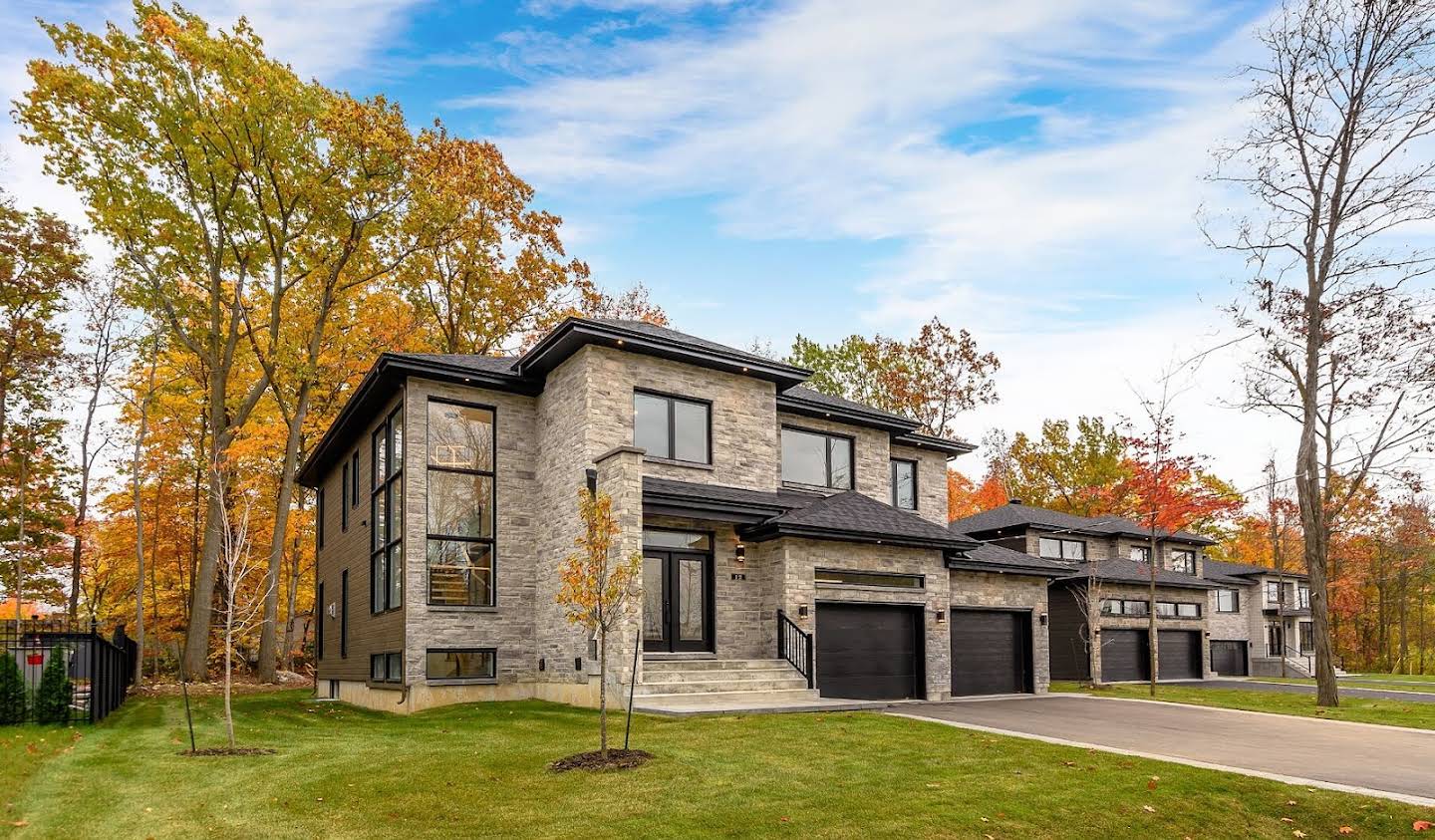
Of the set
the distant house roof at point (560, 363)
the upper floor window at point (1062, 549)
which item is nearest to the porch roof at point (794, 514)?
the distant house roof at point (560, 363)

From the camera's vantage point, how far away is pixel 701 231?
2361 centimetres

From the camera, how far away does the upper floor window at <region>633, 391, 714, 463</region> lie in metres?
17.1

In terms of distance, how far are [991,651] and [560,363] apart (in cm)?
1198

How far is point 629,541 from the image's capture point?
14688 millimetres

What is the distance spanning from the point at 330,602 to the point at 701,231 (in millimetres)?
13747

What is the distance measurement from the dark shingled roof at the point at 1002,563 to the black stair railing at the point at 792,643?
4551mm

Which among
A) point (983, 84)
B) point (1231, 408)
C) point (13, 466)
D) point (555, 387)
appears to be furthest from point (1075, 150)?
point (13, 466)

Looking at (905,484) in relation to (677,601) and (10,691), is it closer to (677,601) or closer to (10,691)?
(677,601)

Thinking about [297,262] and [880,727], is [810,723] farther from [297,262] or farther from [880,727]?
[297,262]

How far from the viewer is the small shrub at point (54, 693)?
13750 millimetres

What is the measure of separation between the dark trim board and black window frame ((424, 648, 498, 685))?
32.3ft

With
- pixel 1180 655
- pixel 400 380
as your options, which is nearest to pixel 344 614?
pixel 400 380

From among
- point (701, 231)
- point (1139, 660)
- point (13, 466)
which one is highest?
point (701, 231)

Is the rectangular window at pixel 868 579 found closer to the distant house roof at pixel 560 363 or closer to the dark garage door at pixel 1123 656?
the distant house roof at pixel 560 363
